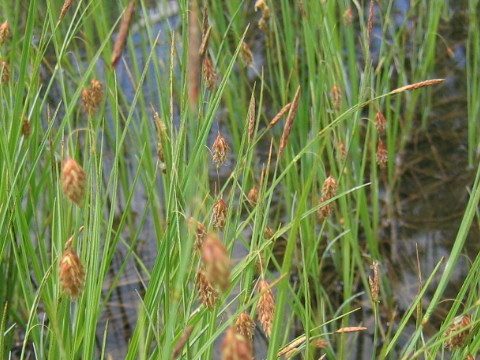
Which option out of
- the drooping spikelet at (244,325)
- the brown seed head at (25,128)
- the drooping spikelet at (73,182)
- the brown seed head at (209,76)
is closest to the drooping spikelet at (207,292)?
the drooping spikelet at (244,325)

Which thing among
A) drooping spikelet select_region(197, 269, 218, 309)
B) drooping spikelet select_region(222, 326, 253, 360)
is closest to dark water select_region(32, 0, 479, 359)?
drooping spikelet select_region(197, 269, 218, 309)

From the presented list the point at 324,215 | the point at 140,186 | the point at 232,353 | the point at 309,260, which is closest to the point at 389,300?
the point at 309,260

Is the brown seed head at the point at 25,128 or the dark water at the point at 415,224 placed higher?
the brown seed head at the point at 25,128

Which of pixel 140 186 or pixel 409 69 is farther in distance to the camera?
pixel 409 69

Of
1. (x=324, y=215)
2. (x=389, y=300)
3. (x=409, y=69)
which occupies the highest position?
(x=324, y=215)

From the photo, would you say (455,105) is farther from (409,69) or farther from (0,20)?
(0,20)

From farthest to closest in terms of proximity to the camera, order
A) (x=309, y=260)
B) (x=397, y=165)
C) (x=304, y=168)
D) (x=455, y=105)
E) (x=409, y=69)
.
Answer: (x=409, y=69)
(x=455, y=105)
(x=397, y=165)
(x=304, y=168)
(x=309, y=260)

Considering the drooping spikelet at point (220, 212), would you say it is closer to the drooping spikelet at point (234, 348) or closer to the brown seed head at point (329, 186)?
the brown seed head at point (329, 186)
